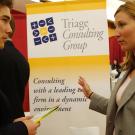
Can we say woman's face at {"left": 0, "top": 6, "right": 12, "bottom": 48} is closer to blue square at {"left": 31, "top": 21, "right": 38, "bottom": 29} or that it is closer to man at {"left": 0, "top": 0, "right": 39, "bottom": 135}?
man at {"left": 0, "top": 0, "right": 39, "bottom": 135}

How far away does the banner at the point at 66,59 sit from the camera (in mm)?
2932

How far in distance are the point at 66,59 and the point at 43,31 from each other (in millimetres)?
369

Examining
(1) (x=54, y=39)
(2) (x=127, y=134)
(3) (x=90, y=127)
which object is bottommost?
(3) (x=90, y=127)

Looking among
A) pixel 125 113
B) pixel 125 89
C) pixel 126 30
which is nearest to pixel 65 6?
pixel 126 30

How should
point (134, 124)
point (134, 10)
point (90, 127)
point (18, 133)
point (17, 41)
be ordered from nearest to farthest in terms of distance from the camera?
point (18, 133) < point (134, 124) < point (134, 10) < point (90, 127) < point (17, 41)

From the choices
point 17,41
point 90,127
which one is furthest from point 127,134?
point 17,41

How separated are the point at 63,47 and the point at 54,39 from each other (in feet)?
0.40

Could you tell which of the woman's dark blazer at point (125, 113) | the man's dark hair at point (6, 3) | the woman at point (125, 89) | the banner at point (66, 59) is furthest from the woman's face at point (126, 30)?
the banner at point (66, 59)

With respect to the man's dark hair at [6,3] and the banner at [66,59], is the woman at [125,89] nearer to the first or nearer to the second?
the man's dark hair at [6,3]

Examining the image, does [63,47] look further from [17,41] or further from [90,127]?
[17,41]

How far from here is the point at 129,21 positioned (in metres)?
1.78

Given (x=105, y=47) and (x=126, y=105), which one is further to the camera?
(x=105, y=47)

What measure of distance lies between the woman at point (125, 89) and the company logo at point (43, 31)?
1.24 meters

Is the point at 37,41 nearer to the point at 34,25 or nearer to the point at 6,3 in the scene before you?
the point at 34,25
